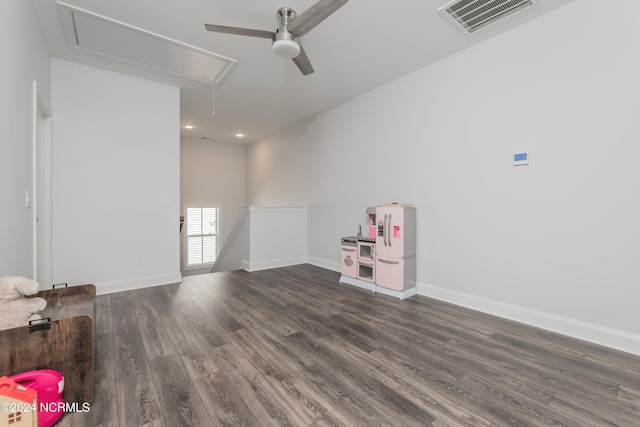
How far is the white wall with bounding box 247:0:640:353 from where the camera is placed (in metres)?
2.18

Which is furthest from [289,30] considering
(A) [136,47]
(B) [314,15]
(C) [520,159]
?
(C) [520,159]

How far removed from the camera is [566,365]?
1966 mm

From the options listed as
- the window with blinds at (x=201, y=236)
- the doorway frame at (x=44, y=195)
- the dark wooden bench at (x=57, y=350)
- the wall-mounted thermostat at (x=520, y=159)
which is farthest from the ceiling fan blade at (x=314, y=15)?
the window with blinds at (x=201, y=236)

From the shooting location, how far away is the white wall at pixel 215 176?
283 inches

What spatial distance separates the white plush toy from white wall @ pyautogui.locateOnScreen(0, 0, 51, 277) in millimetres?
405

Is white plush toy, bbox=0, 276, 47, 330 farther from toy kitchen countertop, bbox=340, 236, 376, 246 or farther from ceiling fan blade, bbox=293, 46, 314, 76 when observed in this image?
toy kitchen countertop, bbox=340, 236, 376, 246

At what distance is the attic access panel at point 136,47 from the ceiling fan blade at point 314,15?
132 centimetres

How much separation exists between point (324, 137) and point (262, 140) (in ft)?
8.66

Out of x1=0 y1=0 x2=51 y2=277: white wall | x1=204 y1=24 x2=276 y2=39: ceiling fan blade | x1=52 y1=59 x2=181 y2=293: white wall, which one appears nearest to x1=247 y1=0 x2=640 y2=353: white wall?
x1=204 y1=24 x2=276 y2=39: ceiling fan blade

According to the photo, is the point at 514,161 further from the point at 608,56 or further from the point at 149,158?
A: the point at 149,158

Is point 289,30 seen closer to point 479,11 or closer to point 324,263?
point 479,11

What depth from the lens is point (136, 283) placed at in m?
3.69

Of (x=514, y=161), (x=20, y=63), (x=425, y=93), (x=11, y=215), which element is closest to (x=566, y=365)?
(x=514, y=161)

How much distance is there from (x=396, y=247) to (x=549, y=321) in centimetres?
155
